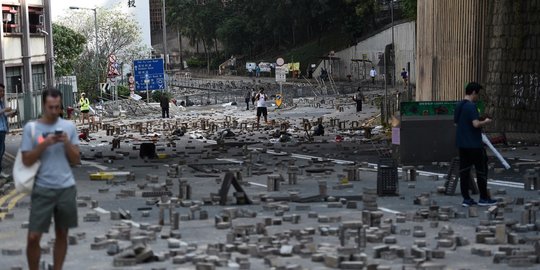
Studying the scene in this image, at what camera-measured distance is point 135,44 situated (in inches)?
3748

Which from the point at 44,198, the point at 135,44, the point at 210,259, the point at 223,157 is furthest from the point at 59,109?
the point at 135,44

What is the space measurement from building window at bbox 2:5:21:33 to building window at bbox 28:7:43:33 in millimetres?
2450

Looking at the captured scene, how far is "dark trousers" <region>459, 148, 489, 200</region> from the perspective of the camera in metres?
16.1

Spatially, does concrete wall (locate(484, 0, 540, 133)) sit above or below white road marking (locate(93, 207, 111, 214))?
above

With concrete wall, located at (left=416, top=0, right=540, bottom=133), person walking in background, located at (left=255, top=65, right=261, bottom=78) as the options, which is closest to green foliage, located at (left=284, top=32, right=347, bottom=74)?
person walking in background, located at (left=255, top=65, right=261, bottom=78)

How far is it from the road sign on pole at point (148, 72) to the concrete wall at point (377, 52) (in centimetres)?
1880

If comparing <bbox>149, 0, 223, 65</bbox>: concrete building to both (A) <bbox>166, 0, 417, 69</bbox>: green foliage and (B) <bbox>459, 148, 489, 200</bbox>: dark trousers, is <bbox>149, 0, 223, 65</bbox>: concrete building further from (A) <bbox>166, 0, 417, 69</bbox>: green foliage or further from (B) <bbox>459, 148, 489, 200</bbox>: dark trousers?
(B) <bbox>459, 148, 489, 200</bbox>: dark trousers

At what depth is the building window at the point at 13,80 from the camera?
57406mm

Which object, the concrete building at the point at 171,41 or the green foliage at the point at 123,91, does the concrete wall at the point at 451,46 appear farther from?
the concrete building at the point at 171,41

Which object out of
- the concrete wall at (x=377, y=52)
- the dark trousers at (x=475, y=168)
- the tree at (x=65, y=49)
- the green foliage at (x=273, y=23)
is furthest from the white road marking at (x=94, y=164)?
the green foliage at (x=273, y=23)

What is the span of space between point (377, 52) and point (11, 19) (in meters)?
40.7

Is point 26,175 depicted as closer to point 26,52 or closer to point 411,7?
point 26,52

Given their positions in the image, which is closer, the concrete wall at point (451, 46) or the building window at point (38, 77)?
the concrete wall at point (451, 46)

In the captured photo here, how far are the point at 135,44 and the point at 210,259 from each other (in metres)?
84.7
